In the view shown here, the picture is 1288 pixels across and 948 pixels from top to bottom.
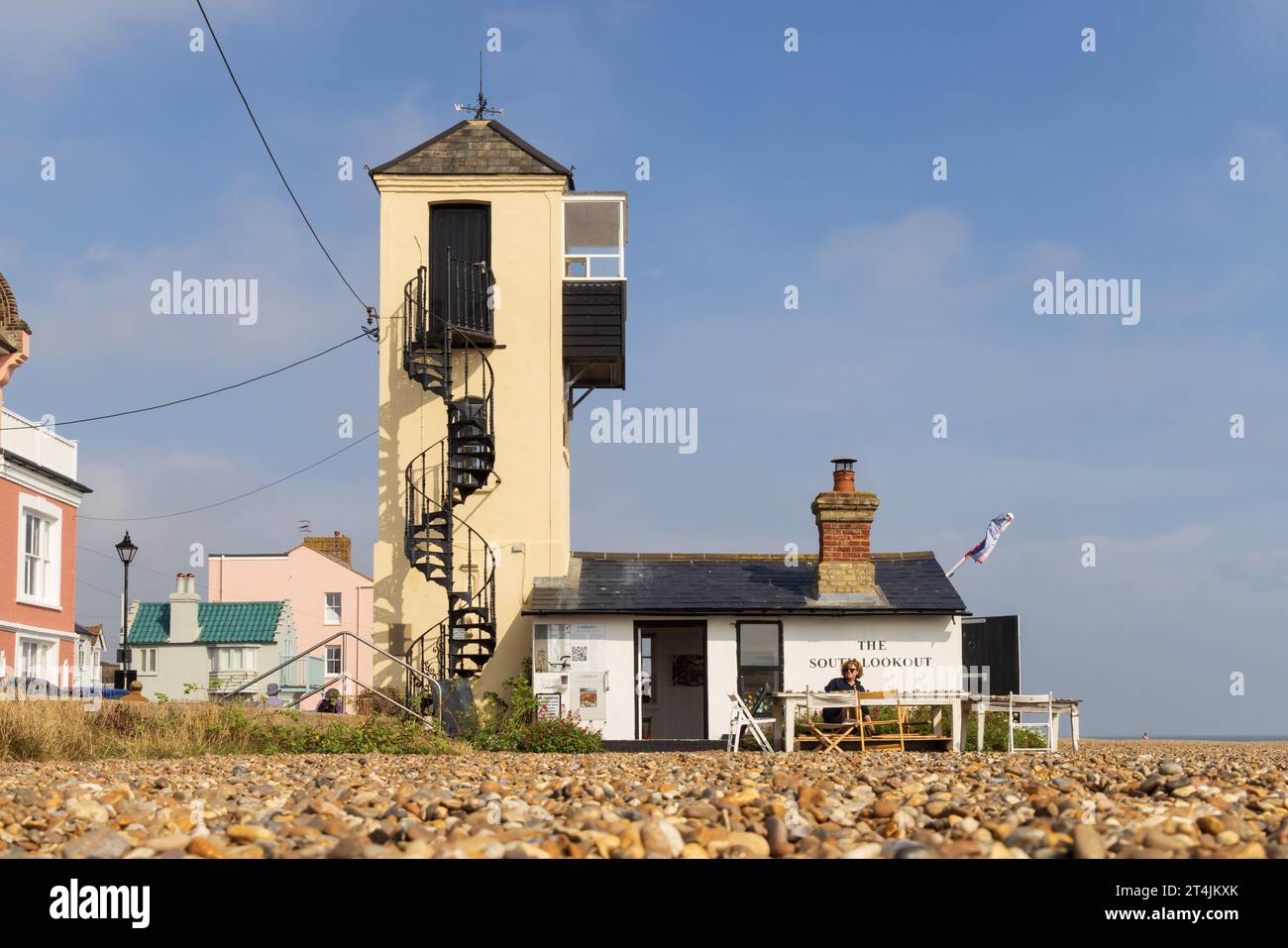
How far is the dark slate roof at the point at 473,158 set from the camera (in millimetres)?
20516

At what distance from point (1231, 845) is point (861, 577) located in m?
15.2

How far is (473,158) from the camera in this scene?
20688 millimetres

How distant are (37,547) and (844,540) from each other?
15.2 m

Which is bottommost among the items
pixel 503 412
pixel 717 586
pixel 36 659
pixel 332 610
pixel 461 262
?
pixel 36 659

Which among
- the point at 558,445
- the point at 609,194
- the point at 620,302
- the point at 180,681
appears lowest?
the point at 180,681

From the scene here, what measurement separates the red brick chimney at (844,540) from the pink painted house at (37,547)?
12917mm

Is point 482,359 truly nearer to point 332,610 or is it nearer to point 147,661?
point 147,661

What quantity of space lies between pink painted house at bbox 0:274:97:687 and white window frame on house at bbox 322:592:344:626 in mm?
17096

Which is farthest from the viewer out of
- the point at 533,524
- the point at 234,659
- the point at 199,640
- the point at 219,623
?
the point at 219,623

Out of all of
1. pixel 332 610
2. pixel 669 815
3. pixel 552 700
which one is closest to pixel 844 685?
pixel 552 700

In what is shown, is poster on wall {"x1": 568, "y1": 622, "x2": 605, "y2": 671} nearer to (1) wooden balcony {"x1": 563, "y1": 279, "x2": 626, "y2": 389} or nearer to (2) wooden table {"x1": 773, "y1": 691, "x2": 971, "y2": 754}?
(1) wooden balcony {"x1": 563, "y1": 279, "x2": 626, "y2": 389}
